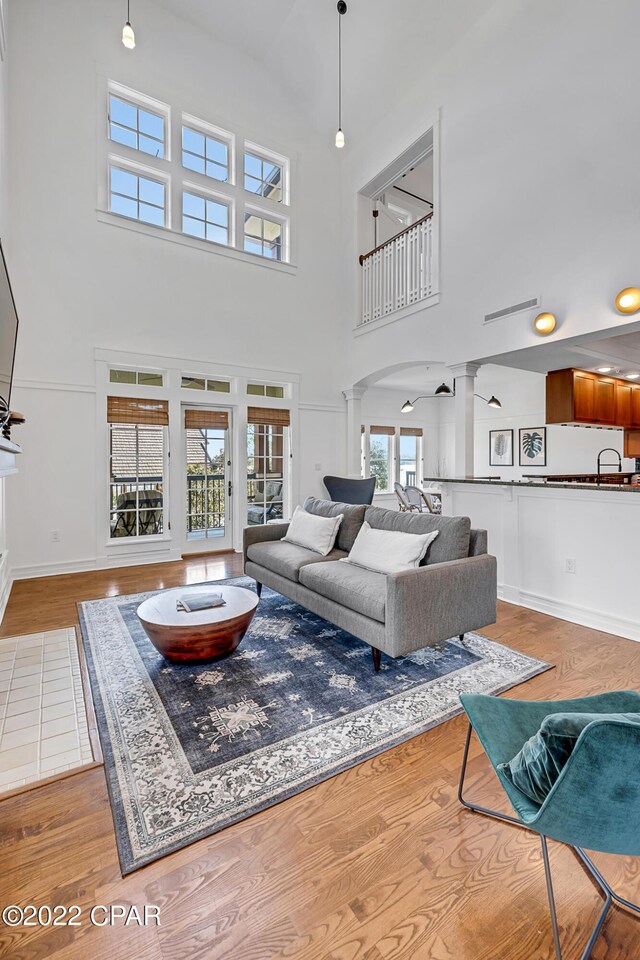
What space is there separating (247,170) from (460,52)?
2922 mm

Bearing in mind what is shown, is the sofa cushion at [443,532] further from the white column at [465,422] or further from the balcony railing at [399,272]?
the balcony railing at [399,272]

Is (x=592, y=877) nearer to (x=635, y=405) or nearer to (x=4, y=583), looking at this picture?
(x=4, y=583)

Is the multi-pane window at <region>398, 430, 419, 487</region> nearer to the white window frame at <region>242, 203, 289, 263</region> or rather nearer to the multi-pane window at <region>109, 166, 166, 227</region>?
the white window frame at <region>242, 203, 289, 263</region>

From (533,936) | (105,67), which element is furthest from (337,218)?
(533,936)

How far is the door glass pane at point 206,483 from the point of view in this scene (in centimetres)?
579

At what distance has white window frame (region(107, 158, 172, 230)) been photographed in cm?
505

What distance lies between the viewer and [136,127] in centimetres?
526

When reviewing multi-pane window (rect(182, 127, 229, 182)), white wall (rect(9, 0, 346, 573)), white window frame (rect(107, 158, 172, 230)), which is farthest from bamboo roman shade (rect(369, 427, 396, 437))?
white window frame (rect(107, 158, 172, 230))

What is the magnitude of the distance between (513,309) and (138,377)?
4200 millimetres

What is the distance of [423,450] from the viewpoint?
10.1 metres

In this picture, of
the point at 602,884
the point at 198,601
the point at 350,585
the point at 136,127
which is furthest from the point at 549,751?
the point at 136,127

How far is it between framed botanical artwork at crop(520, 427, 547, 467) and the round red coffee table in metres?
6.88

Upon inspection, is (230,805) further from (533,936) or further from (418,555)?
(418,555)

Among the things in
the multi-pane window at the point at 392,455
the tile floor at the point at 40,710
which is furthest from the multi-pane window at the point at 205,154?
the tile floor at the point at 40,710
